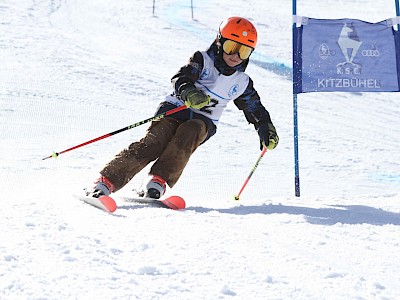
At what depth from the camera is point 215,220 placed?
3.04 metres

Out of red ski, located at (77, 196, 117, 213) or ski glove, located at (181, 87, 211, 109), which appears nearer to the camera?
red ski, located at (77, 196, 117, 213)

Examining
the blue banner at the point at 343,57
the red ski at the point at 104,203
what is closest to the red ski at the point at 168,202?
the red ski at the point at 104,203

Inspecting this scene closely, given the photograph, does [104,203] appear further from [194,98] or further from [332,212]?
[332,212]

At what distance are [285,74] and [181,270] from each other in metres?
11.0

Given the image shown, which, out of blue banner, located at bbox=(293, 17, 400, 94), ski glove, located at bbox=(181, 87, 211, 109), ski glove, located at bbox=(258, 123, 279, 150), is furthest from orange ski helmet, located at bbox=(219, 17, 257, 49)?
blue banner, located at bbox=(293, 17, 400, 94)

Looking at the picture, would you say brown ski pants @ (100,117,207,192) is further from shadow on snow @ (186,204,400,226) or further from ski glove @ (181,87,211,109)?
shadow on snow @ (186,204,400,226)

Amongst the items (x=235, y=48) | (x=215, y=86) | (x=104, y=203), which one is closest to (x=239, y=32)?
(x=235, y=48)

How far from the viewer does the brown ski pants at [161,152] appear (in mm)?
3846

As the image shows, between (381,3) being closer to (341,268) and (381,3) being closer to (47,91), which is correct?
(47,91)

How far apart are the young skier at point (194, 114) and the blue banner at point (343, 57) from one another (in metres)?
0.76

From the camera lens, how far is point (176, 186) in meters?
5.52

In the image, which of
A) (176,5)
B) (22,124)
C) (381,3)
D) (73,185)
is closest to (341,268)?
(73,185)

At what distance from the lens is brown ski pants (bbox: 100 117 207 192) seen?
3846 mm

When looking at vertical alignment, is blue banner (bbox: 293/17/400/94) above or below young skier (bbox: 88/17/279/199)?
above
